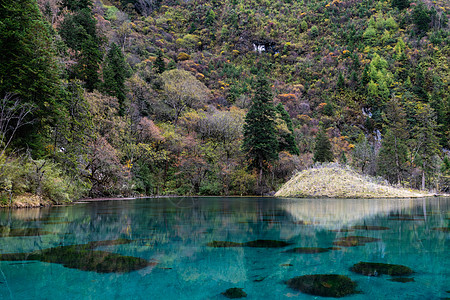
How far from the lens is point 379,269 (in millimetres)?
2717

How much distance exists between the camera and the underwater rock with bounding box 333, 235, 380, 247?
12.8 feet

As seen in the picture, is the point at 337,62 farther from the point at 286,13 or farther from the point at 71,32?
the point at 71,32

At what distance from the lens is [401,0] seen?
71500mm

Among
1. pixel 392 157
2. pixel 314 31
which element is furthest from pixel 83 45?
pixel 314 31

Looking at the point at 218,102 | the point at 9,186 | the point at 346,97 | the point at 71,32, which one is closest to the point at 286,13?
the point at 346,97

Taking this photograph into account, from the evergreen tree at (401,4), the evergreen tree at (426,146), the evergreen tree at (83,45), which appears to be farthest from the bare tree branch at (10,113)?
the evergreen tree at (401,4)

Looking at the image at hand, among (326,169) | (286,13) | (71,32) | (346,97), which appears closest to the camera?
(326,169)

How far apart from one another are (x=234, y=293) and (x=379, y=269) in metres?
1.45

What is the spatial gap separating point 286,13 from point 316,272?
8799cm

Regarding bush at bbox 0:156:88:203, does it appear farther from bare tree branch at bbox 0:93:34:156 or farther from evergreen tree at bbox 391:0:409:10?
evergreen tree at bbox 391:0:409:10

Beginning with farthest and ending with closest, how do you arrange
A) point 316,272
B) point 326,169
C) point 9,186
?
point 326,169 < point 9,186 < point 316,272

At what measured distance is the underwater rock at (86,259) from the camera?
2.84 metres

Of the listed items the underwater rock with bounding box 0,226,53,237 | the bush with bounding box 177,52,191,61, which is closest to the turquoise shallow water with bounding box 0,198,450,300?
the underwater rock with bounding box 0,226,53,237

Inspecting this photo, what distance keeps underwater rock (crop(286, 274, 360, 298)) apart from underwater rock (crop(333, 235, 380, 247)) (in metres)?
1.51
